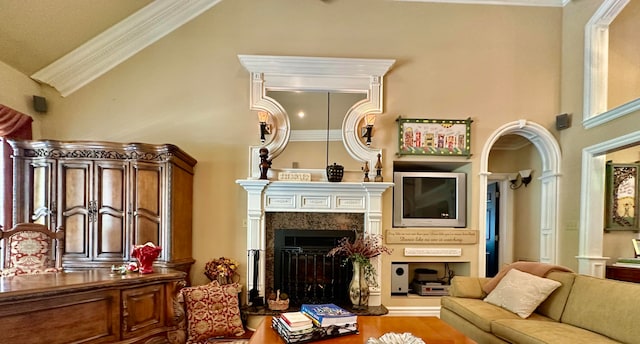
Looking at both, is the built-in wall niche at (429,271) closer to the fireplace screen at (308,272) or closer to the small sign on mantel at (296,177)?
the fireplace screen at (308,272)

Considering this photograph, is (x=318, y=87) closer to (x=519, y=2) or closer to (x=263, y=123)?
(x=263, y=123)

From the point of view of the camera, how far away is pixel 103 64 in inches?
171

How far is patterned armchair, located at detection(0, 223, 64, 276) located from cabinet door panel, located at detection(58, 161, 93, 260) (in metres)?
0.93

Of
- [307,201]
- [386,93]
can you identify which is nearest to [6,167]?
[307,201]

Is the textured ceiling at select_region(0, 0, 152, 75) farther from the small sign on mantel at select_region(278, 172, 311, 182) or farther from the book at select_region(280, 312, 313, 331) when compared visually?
the book at select_region(280, 312, 313, 331)

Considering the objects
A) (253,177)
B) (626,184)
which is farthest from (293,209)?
(626,184)

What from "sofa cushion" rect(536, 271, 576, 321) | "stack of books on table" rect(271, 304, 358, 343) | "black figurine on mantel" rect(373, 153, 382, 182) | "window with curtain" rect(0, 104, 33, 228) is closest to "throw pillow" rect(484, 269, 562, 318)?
"sofa cushion" rect(536, 271, 576, 321)

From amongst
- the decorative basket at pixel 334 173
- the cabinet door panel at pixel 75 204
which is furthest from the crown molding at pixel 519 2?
the cabinet door panel at pixel 75 204

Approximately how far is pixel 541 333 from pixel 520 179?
145 inches

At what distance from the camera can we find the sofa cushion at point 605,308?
2.34 meters

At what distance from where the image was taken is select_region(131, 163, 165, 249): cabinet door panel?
3.71m

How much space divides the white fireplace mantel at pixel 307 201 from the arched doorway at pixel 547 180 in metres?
1.30

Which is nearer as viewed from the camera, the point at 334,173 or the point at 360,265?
the point at 360,265

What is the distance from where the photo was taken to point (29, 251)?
2.69 meters
